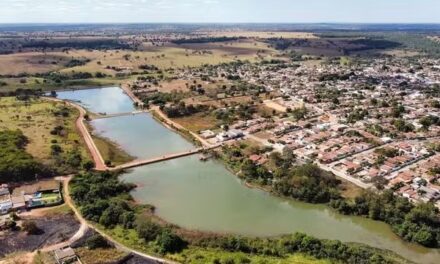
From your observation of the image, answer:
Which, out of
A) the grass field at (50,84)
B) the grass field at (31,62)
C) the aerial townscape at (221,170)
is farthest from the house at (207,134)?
the grass field at (31,62)

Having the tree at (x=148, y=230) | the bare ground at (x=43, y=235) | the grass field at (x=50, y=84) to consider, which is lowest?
the bare ground at (x=43, y=235)

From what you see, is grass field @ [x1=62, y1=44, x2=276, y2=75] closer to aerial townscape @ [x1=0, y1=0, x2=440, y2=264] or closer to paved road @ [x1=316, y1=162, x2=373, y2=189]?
aerial townscape @ [x1=0, y1=0, x2=440, y2=264]

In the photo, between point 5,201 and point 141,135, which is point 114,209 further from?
point 141,135

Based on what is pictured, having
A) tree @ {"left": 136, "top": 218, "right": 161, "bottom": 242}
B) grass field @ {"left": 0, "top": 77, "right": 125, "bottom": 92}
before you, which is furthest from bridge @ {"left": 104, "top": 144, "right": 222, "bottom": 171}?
grass field @ {"left": 0, "top": 77, "right": 125, "bottom": 92}

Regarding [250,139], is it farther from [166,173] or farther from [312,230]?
[312,230]

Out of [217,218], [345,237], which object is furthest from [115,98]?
[345,237]

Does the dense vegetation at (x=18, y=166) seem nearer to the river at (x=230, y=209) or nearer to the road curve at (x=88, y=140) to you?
the road curve at (x=88, y=140)

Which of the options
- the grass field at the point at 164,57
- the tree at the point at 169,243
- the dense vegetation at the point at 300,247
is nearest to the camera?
the dense vegetation at the point at 300,247
